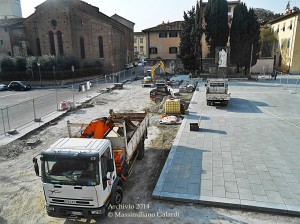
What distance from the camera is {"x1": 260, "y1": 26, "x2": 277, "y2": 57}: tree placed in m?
51.9

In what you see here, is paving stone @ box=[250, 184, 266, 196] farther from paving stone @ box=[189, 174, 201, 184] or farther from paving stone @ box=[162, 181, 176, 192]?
paving stone @ box=[162, 181, 176, 192]

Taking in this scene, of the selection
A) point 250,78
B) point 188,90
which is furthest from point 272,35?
point 188,90

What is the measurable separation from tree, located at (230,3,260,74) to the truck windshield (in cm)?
3664

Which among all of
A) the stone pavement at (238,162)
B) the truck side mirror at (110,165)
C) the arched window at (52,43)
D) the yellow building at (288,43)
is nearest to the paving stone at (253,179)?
the stone pavement at (238,162)

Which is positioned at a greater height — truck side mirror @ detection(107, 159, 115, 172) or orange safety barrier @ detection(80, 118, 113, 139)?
orange safety barrier @ detection(80, 118, 113, 139)

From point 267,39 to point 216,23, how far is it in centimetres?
2070

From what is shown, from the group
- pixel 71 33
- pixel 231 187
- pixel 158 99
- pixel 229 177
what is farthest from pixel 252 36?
pixel 231 187

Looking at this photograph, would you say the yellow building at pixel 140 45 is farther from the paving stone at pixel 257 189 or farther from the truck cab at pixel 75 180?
the truck cab at pixel 75 180

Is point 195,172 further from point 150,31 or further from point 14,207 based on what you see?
point 150,31

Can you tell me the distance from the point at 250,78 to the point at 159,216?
34.9 meters

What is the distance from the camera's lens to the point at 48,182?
6.70 meters

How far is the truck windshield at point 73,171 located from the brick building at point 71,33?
43.9 meters

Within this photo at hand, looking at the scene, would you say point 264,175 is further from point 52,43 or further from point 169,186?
point 52,43

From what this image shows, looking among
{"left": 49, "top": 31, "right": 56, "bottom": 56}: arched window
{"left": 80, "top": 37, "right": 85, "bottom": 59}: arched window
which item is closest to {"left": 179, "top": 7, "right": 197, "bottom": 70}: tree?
{"left": 80, "top": 37, "right": 85, "bottom": 59}: arched window
